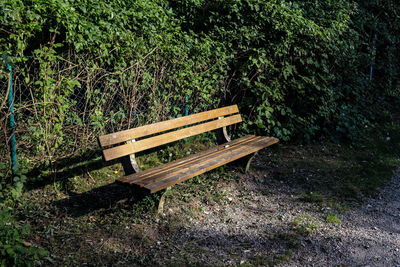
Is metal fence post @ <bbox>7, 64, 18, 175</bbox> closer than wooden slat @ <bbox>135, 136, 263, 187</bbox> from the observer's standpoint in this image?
No

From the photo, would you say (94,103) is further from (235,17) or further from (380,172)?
(380,172)

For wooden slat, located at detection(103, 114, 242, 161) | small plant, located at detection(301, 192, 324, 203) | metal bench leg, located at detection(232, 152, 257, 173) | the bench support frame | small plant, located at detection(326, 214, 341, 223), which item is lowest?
small plant, located at detection(301, 192, 324, 203)

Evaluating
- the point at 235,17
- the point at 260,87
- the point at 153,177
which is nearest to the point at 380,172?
the point at 260,87

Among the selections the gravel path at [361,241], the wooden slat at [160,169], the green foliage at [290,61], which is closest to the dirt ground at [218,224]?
the gravel path at [361,241]

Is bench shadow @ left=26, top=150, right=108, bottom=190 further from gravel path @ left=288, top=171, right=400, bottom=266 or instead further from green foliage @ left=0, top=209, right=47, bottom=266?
gravel path @ left=288, top=171, right=400, bottom=266

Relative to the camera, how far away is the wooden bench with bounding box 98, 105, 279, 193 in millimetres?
3514

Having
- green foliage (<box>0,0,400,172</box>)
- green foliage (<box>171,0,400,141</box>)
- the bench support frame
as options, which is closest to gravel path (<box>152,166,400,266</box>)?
the bench support frame

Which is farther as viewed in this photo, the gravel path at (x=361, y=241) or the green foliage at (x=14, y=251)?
the gravel path at (x=361, y=241)

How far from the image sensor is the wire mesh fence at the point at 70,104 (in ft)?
12.1

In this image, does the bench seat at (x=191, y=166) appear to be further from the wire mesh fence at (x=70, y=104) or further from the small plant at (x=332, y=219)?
the small plant at (x=332, y=219)

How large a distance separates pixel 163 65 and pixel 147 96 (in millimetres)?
465

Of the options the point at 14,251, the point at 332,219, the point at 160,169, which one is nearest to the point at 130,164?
the point at 160,169

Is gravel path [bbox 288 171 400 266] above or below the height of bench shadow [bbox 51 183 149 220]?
below

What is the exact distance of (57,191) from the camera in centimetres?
409
